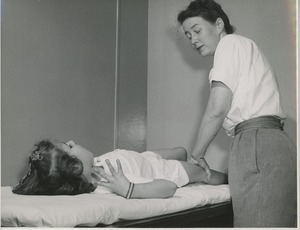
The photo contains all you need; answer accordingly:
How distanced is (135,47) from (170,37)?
16 centimetres

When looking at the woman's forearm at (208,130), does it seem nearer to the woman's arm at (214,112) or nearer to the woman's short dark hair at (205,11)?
the woman's arm at (214,112)

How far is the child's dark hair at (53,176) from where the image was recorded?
1246 millimetres

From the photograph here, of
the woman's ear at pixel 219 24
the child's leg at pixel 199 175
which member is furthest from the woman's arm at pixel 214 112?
the woman's ear at pixel 219 24

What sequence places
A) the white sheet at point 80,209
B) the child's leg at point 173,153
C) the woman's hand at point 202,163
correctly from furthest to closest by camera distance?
the child's leg at point 173,153 → the woman's hand at point 202,163 → the white sheet at point 80,209

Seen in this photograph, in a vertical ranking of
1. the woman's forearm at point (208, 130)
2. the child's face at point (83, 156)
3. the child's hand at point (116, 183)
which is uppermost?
the woman's forearm at point (208, 130)

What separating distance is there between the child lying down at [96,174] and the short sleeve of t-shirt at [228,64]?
0.36 metres

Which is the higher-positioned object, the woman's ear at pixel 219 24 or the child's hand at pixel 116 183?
the woman's ear at pixel 219 24

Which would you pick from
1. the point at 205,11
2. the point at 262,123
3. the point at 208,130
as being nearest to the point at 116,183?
the point at 208,130

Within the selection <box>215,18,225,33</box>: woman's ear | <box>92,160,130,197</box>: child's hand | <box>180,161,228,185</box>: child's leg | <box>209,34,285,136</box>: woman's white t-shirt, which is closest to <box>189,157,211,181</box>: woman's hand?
<box>180,161,228,185</box>: child's leg

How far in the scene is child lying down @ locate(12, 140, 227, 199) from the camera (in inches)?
46.8

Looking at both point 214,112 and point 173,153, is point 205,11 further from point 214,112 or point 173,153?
point 173,153

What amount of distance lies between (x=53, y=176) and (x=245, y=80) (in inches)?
26.0

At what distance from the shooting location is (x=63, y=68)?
1.66m

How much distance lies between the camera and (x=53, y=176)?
127 centimetres
